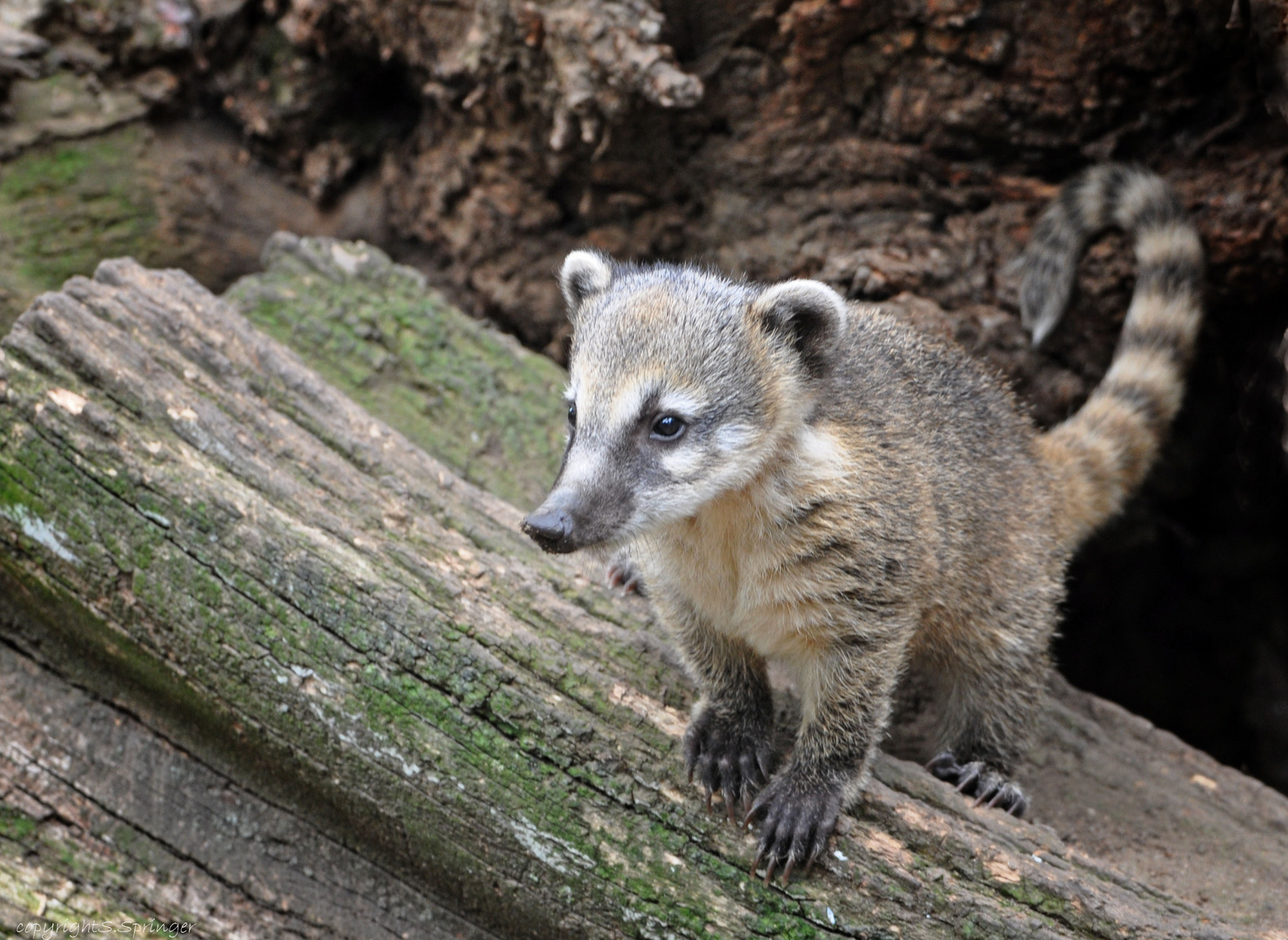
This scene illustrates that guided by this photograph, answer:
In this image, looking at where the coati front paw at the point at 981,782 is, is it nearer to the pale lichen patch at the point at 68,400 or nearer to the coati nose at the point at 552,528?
the coati nose at the point at 552,528

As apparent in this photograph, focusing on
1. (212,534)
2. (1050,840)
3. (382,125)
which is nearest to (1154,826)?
(1050,840)

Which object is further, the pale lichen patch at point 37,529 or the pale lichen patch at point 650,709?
the pale lichen patch at point 37,529

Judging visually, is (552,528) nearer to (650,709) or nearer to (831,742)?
(650,709)

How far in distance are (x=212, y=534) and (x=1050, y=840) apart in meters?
3.10

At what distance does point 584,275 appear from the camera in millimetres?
3889

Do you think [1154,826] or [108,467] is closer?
[108,467]

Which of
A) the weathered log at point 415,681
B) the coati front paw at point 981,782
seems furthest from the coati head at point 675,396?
the coati front paw at point 981,782

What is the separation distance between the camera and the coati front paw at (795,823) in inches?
129

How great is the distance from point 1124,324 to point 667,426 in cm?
294

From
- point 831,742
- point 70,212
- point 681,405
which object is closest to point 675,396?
point 681,405

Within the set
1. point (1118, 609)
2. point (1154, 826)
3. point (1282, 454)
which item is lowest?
point (1118, 609)

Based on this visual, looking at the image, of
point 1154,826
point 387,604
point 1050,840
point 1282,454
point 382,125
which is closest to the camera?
point 1050,840

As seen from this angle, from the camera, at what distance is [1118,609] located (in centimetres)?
632

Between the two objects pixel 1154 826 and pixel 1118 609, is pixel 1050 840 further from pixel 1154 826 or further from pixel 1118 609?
pixel 1118 609
